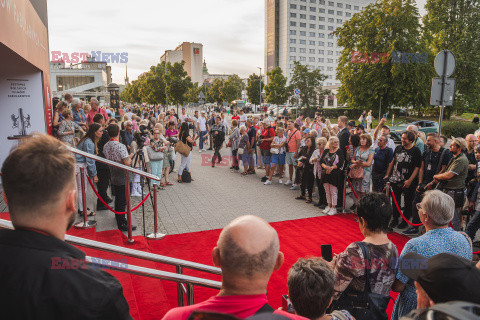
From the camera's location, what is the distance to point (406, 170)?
684 cm

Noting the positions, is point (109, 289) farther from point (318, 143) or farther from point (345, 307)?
point (318, 143)

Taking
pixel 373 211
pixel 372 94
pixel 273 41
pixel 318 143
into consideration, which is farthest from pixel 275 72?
pixel 273 41

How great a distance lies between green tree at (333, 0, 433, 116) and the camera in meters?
24.3

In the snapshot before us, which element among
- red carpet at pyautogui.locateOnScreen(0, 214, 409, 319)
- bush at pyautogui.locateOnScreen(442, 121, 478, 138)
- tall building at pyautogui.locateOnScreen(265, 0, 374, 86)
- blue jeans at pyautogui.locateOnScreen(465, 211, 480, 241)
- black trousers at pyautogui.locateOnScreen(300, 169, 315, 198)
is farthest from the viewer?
tall building at pyautogui.locateOnScreen(265, 0, 374, 86)

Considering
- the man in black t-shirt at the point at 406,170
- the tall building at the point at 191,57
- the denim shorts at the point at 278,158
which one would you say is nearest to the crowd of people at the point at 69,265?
the man in black t-shirt at the point at 406,170

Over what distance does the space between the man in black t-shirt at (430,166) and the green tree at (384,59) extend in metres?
19.7

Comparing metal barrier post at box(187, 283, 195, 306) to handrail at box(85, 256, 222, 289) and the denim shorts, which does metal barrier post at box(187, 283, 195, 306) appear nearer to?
handrail at box(85, 256, 222, 289)

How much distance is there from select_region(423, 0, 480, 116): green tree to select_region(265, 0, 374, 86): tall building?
243 ft

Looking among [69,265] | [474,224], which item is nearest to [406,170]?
[474,224]

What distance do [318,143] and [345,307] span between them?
19.5 ft

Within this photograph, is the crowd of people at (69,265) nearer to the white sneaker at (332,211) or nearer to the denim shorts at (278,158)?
the white sneaker at (332,211)

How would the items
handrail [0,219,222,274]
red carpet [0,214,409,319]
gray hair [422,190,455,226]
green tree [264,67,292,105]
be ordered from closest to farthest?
handrail [0,219,222,274] < gray hair [422,190,455,226] < red carpet [0,214,409,319] < green tree [264,67,292,105]

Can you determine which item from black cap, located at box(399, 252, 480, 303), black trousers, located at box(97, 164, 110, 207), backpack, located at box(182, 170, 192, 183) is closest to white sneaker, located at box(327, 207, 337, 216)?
backpack, located at box(182, 170, 192, 183)

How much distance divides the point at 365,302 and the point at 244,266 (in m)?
1.76
